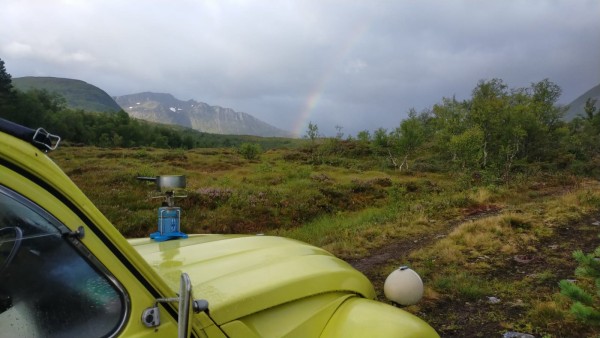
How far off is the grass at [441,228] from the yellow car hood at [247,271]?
2.62m

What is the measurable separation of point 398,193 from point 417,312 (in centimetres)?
1224

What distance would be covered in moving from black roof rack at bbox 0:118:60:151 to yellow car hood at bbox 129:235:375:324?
81 centimetres

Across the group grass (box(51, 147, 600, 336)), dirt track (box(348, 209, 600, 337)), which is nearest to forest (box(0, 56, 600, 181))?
grass (box(51, 147, 600, 336))

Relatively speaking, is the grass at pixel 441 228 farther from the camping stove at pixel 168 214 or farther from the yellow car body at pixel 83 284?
the yellow car body at pixel 83 284

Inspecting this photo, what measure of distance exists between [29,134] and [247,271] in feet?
3.97

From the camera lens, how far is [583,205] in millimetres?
11305

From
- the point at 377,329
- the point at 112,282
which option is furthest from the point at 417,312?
the point at 112,282

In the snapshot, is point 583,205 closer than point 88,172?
Yes

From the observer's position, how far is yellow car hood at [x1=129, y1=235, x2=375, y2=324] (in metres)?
1.78

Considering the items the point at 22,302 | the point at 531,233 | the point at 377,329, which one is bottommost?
the point at 531,233

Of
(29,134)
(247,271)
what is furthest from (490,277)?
(29,134)

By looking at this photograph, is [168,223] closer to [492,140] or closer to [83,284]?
[83,284]

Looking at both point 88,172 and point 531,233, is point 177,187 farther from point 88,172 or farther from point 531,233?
point 88,172

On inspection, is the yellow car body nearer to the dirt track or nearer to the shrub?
the dirt track
